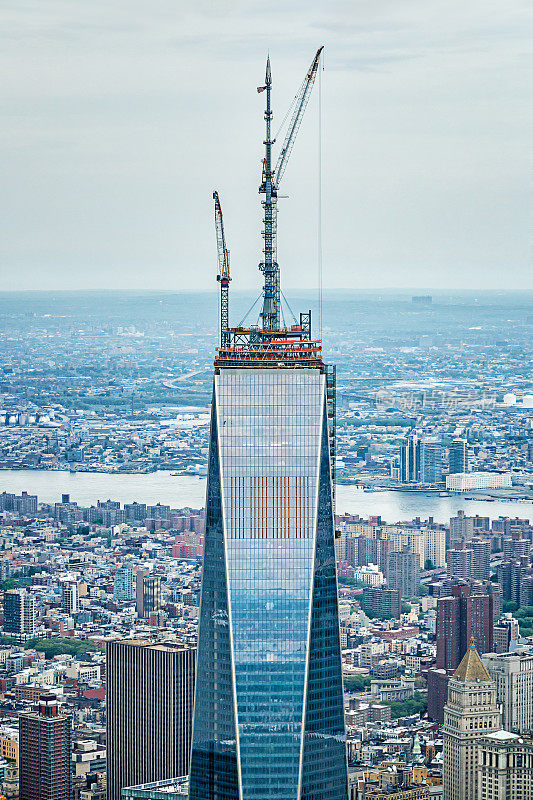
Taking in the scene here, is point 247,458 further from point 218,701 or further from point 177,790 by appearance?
point 177,790

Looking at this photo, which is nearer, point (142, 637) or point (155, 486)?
point (142, 637)

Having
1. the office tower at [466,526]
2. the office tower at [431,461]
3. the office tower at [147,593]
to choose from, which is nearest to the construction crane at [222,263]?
the office tower at [147,593]

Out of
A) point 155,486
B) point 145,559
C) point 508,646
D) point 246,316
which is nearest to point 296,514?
point 246,316

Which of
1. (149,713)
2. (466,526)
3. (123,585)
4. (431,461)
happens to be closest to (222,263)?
(149,713)

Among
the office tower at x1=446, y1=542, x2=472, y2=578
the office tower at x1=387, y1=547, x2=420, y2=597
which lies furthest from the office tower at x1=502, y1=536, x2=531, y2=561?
the office tower at x1=387, y1=547, x2=420, y2=597

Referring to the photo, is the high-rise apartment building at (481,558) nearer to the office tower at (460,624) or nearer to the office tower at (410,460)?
the office tower at (460,624)

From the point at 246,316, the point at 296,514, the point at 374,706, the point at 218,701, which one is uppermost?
the point at 246,316

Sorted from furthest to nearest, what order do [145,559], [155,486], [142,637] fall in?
[155,486] → [145,559] → [142,637]

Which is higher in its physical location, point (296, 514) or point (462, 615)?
point (296, 514)
